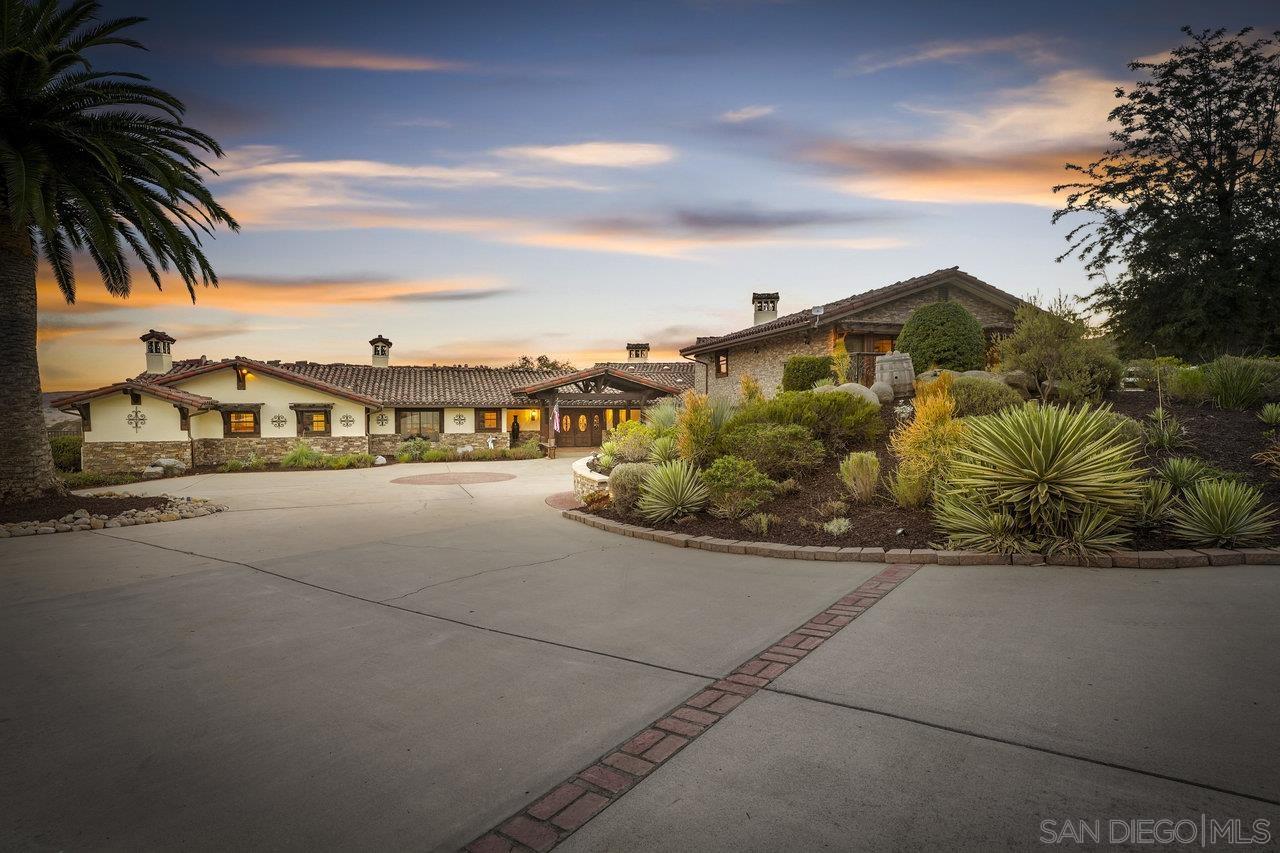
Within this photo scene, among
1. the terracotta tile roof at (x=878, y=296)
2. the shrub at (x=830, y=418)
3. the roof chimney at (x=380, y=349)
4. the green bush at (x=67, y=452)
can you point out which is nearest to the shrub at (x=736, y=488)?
the shrub at (x=830, y=418)

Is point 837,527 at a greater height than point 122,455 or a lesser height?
lesser

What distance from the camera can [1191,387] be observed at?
10.8 meters

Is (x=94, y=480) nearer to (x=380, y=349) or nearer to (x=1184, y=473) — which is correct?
(x=380, y=349)

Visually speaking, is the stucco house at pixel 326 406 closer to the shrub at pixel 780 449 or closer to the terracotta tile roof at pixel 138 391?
the terracotta tile roof at pixel 138 391

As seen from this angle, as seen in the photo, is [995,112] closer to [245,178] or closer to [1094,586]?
[1094,586]

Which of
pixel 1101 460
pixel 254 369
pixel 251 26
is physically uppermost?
pixel 251 26

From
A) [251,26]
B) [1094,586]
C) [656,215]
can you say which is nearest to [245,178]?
[251,26]

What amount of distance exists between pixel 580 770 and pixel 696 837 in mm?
711

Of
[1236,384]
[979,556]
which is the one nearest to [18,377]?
[979,556]

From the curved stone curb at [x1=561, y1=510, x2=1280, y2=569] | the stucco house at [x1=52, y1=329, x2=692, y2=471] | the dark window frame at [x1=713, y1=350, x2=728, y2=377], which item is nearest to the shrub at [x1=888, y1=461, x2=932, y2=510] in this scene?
the curved stone curb at [x1=561, y1=510, x2=1280, y2=569]

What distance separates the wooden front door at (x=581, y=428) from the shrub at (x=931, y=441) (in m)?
25.5

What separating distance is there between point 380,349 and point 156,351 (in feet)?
38.4

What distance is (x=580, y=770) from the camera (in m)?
2.86

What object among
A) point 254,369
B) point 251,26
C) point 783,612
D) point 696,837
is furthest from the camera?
point 254,369
